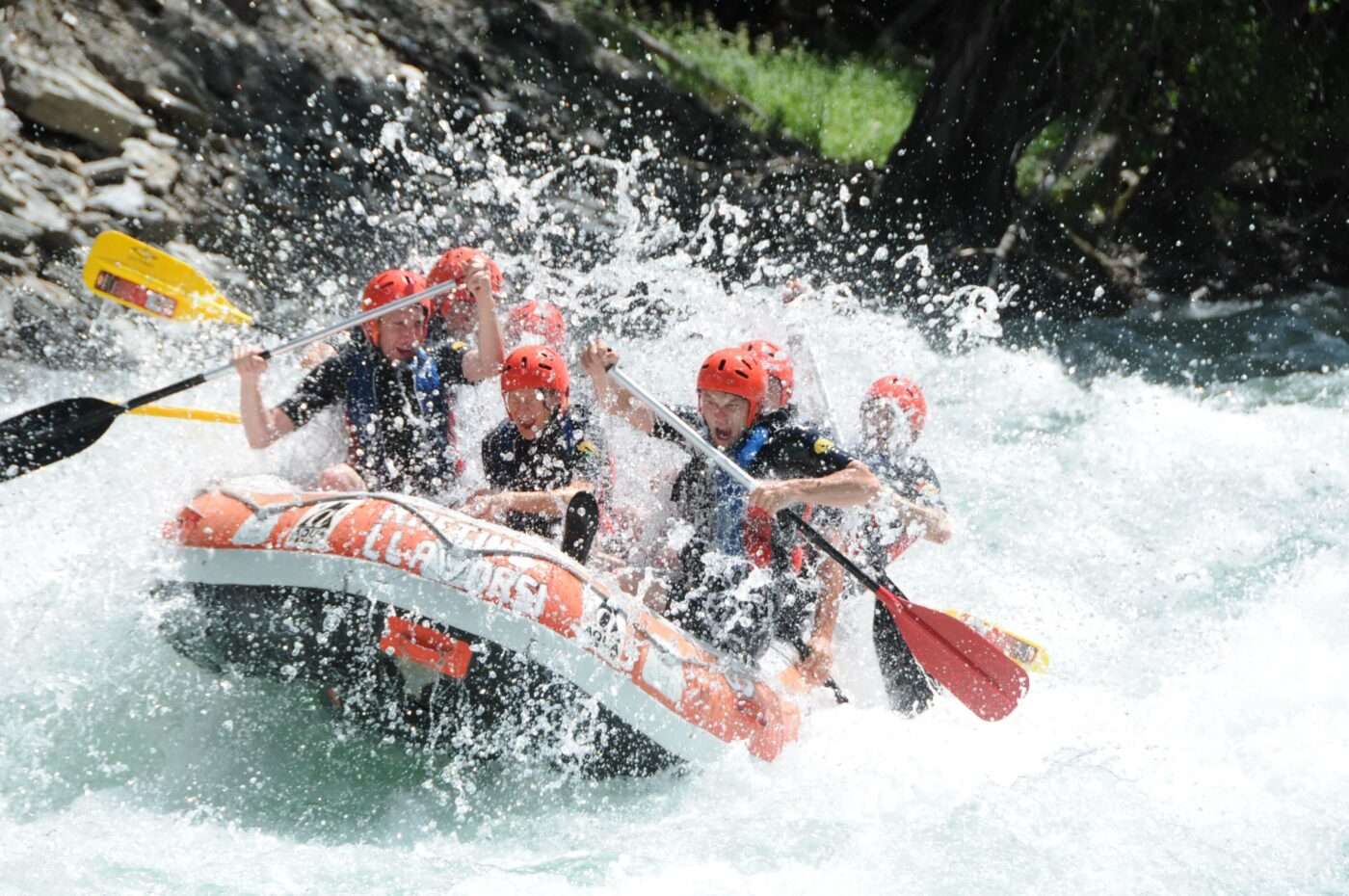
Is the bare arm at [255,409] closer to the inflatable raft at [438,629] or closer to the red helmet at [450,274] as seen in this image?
the inflatable raft at [438,629]

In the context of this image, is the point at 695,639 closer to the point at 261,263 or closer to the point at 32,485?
the point at 32,485

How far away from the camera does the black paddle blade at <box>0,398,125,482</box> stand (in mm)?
5066

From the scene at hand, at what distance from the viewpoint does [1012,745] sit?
5227 millimetres

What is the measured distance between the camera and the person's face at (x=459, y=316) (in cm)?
599

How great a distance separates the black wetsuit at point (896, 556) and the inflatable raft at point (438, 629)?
87 centimetres

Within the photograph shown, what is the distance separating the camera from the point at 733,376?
15.4 feet

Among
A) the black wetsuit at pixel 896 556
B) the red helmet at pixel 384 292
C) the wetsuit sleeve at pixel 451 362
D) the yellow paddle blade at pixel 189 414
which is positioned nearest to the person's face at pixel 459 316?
the wetsuit sleeve at pixel 451 362

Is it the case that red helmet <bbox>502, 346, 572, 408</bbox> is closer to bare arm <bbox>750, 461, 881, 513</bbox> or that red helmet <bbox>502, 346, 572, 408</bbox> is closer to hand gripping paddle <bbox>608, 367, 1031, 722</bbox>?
hand gripping paddle <bbox>608, 367, 1031, 722</bbox>

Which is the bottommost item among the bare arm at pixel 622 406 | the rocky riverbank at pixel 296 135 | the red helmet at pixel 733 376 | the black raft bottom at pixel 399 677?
the rocky riverbank at pixel 296 135

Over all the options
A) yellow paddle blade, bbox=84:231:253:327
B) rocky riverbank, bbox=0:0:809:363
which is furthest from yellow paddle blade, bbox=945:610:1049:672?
rocky riverbank, bbox=0:0:809:363

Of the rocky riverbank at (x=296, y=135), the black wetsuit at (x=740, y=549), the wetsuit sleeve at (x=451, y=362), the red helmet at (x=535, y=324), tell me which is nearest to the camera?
the black wetsuit at (x=740, y=549)

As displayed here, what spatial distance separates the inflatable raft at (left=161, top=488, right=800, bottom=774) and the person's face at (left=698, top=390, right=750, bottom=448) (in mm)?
702

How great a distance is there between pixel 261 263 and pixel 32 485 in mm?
3005

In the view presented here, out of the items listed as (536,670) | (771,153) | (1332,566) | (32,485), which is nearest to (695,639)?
(536,670)
